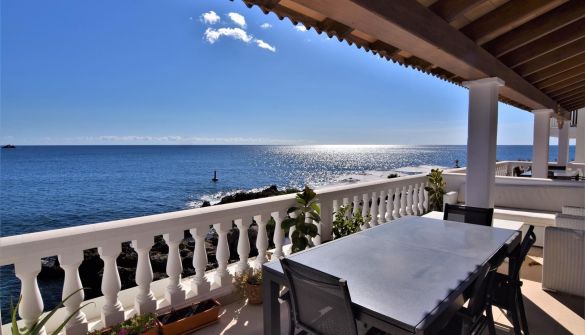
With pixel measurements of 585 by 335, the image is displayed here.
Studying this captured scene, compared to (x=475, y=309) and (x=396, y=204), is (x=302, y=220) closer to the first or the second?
(x=475, y=309)

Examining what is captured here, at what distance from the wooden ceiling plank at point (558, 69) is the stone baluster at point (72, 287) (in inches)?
242

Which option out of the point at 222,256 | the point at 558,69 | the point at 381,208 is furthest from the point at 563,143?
the point at 222,256

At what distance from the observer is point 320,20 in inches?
95.0

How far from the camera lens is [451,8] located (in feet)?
8.58

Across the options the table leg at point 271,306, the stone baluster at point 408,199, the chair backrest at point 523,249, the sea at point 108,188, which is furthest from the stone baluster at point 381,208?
the sea at point 108,188

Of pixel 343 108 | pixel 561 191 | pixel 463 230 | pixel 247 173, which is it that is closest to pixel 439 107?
pixel 343 108

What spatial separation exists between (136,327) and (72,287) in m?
0.47

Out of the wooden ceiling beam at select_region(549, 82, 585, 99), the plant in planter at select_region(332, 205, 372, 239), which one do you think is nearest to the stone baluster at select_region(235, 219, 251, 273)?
the plant in planter at select_region(332, 205, 372, 239)

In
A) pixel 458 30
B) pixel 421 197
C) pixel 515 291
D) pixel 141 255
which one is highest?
pixel 458 30

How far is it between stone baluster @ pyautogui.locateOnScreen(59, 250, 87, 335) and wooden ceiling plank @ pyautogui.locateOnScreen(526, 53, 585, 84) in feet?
20.2

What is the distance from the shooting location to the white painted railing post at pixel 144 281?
2132 mm

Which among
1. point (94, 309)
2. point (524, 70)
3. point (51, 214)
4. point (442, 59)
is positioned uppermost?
point (524, 70)

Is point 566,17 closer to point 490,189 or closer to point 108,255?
point 490,189

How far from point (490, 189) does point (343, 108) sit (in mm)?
51882
